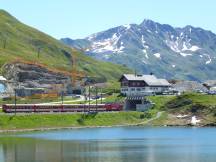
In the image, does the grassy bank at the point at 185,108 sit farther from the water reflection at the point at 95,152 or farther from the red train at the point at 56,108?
the water reflection at the point at 95,152

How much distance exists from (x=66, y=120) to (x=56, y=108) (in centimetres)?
910

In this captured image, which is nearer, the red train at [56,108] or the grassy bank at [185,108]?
the red train at [56,108]

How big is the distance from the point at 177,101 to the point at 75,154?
99626mm

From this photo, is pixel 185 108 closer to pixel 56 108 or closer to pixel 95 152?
pixel 56 108

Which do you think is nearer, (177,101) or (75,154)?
(75,154)

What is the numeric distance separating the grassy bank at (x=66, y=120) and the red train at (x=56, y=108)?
4518 mm

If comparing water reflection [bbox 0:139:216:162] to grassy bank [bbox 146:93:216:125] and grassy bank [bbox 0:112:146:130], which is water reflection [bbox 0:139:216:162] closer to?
grassy bank [bbox 0:112:146:130]

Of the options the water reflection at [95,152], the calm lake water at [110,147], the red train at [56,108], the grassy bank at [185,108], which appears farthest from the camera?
the grassy bank at [185,108]

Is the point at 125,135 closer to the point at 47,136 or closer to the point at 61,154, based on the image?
the point at 47,136

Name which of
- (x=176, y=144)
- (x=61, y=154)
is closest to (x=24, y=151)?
(x=61, y=154)

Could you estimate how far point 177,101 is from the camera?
18675cm

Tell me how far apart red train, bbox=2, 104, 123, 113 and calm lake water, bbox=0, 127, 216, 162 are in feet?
64.8

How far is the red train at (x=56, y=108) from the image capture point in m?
154

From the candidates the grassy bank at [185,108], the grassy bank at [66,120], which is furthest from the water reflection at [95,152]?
the grassy bank at [185,108]
